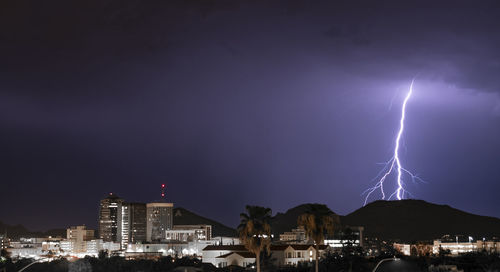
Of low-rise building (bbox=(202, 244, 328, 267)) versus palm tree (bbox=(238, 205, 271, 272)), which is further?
low-rise building (bbox=(202, 244, 328, 267))

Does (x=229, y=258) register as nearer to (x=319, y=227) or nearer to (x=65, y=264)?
(x=65, y=264)

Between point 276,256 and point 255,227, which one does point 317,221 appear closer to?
point 255,227

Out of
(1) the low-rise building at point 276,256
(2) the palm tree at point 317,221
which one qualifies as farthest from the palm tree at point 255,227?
(1) the low-rise building at point 276,256

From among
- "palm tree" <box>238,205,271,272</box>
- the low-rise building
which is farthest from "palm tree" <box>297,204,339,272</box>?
the low-rise building

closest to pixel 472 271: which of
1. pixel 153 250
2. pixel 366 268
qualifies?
pixel 366 268

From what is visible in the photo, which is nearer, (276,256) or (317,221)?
(317,221)

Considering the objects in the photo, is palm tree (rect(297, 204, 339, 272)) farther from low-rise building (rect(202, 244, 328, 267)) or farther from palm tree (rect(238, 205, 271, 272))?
low-rise building (rect(202, 244, 328, 267))

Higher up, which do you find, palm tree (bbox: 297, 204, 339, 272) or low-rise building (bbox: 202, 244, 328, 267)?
palm tree (bbox: 297, 204, 339, 272)

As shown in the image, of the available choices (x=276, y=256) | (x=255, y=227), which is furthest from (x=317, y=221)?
(x=276, y=256)

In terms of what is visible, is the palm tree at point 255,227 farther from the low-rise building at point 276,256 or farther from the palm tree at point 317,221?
the low-rise building at point 276,256
